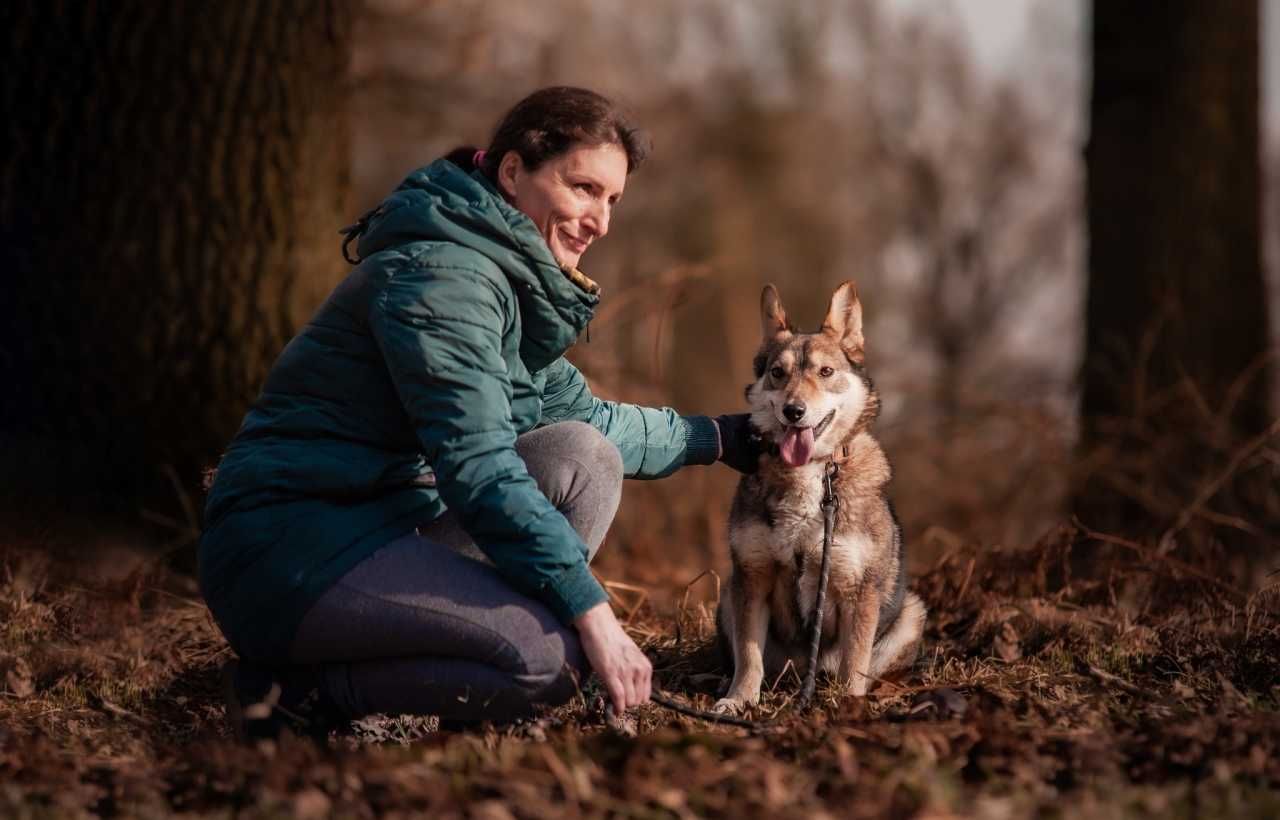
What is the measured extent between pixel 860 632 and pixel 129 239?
333cm

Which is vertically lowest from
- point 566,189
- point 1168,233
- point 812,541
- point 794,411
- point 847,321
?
point 812,541

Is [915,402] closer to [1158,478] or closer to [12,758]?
[1158,478]

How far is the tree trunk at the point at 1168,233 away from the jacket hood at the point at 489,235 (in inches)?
166

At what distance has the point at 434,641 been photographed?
346 centimetres

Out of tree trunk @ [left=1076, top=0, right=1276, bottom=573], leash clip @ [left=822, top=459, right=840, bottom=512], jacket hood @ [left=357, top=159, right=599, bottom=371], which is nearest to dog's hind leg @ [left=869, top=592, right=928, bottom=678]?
leash clip @ [left=822, top=459, right=840, bottom=512]

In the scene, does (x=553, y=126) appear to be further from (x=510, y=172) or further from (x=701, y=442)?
(x=701, y=442)

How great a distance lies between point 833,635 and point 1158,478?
3209mm

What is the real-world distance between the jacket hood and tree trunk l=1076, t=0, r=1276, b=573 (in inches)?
166

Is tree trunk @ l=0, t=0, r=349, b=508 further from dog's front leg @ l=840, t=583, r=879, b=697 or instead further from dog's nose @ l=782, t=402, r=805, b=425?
dog's front leg @ l=840, t=583, r=879, b=697

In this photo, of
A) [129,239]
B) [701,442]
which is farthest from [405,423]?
[129,239]

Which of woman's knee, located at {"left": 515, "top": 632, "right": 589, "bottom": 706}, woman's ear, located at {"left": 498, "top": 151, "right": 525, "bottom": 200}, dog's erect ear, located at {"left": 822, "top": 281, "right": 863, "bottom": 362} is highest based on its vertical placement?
woman's ear, located at {"left": 498, "top": 151, "right": 525, "bottom": 200}

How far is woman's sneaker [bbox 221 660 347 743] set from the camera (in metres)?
3.53

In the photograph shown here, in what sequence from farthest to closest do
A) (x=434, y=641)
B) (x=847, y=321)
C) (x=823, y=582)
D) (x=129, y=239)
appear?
(x=129, y=239), (x=847, y=321), (x=823, y=582), (x=434, y=641)

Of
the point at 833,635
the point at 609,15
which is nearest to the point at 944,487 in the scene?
the point at 833,635
